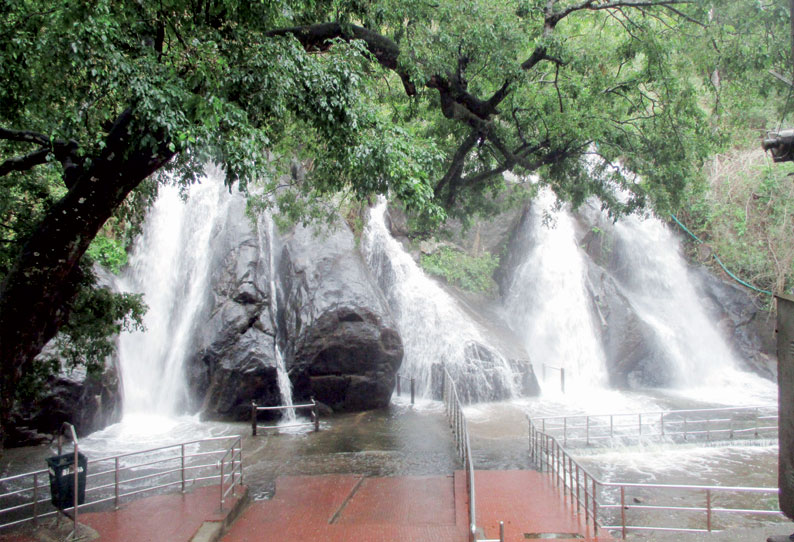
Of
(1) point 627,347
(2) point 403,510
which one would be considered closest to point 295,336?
(2) point 403,510

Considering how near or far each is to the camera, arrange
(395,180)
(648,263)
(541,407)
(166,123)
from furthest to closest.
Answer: (648,263) < (541,407) < (395,180) < (166,123)

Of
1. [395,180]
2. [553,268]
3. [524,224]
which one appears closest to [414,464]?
[395,180]

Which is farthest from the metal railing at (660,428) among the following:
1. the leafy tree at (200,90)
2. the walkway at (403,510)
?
the leafy tree at (200,90)

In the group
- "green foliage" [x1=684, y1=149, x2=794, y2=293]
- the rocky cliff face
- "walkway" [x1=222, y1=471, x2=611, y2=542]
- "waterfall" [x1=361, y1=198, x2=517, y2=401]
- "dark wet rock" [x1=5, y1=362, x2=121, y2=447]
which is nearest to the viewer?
"walkway" [x1=222, y1=471, x2=611, y2=542]

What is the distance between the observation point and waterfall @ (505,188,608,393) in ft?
68.4

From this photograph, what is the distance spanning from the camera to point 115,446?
41.7 feet

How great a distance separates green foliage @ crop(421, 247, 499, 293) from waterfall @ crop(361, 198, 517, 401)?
1282 millimetres

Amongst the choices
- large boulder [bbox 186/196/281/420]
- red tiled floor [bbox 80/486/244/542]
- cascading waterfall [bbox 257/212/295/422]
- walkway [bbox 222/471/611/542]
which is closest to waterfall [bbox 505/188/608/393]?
cascading waterfall [bbox 257/212/295/422]

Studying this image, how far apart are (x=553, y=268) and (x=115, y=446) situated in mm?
16357

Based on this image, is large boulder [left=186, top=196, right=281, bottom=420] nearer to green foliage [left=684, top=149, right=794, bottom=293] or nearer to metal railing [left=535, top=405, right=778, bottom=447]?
metal railing [left=535, top=405, right=778, bottom=447]

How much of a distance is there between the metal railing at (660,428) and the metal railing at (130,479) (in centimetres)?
683

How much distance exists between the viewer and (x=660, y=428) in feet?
46.4

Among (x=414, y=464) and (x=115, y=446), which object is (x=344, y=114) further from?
(x=115, y=446)

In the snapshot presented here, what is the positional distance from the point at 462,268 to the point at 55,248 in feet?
59.2
